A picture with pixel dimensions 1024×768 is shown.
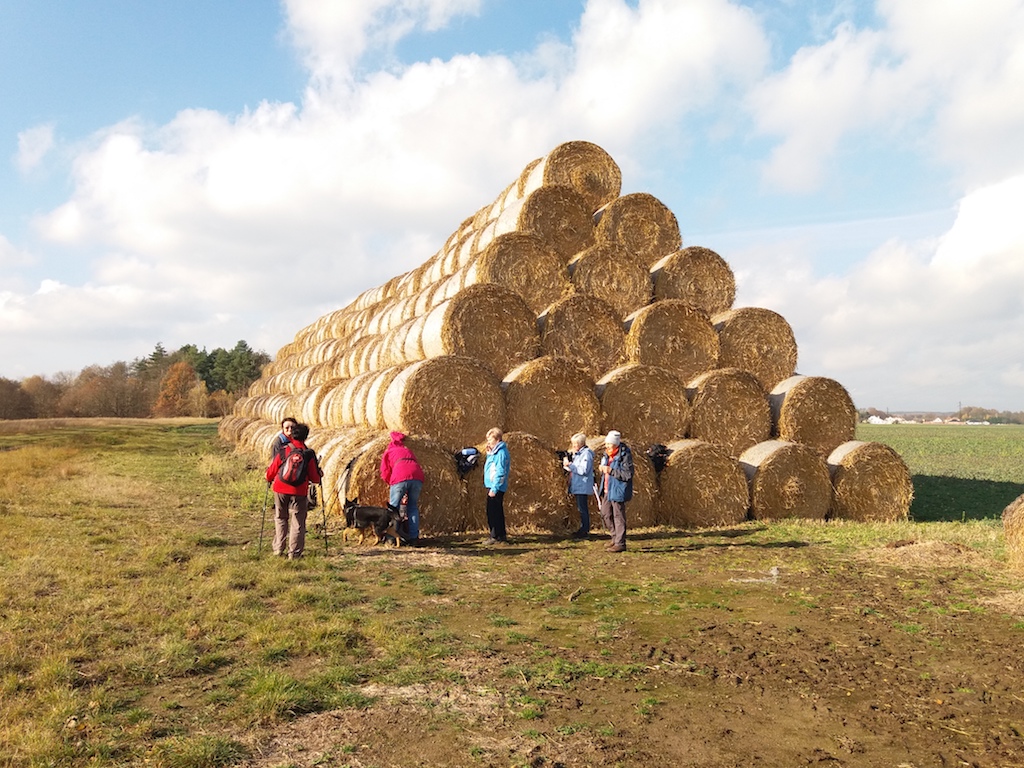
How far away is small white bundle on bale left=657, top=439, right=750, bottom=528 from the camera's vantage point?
1294 centimetres

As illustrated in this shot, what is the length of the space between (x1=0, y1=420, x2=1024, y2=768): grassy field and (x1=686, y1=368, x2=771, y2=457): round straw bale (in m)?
2.21

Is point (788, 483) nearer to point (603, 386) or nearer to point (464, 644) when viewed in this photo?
point (603, 386)

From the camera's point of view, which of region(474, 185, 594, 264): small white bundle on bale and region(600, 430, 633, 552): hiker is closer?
region(600, 430, 633, 552): hiker

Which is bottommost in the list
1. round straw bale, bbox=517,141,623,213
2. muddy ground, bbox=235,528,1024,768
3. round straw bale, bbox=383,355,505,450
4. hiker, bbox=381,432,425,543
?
muddy ground, bbox=235,528,1024,768

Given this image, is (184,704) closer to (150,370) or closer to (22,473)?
(22,473)

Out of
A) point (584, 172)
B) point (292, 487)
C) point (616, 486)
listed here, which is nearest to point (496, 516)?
point (616, 486)

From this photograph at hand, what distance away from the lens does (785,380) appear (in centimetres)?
1519

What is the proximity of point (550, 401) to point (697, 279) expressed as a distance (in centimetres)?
495

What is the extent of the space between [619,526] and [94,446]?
3020 cm

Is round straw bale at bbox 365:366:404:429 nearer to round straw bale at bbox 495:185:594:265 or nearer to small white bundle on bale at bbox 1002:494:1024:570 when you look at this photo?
round straw bale at bbox 495:185:594:265

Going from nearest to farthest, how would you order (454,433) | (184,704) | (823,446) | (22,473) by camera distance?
(184,704)
(454,433)
(823,446)
(22,473)

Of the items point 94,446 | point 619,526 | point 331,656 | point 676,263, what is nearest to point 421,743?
point 331,656

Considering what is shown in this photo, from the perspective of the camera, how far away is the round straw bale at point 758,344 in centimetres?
1514

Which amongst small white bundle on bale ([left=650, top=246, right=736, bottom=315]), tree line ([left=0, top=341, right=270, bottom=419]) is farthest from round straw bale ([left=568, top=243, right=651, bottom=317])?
tree line ([left=0, top=341, right=270, bottom=419])
